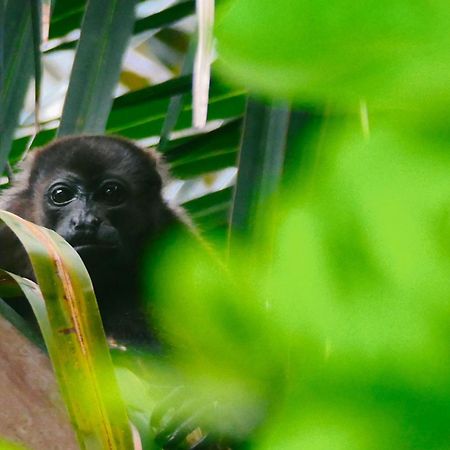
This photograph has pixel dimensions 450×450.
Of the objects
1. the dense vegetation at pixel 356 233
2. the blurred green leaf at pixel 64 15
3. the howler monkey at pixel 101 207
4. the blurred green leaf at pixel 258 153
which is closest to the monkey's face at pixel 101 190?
the howler monkey at pixel 101 207

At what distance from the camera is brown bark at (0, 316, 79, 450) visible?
446 millimetres

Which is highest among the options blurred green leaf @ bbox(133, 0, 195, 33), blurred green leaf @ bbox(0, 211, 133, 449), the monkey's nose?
blurred green leaf @ bbox(133, 0, 195, 33)

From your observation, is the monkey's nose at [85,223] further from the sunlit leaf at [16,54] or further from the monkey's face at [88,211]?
the sunlit leaf at [16,54]

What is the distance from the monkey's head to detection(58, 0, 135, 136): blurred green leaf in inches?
19.4

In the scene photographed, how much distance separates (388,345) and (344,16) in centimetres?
5

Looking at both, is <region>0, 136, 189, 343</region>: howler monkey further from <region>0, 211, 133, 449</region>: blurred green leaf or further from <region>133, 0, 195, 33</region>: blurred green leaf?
<region>0, 211, 133, 449</region>: blurred green leaf

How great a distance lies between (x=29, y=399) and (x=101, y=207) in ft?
4.23

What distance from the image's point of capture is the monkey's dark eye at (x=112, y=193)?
1.82 meters

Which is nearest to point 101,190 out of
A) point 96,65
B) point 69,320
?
point 96,65

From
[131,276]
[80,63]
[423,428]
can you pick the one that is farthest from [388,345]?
[131,276]

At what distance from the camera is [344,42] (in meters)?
0.14

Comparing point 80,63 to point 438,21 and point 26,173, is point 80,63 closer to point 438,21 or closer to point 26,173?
point 26,173

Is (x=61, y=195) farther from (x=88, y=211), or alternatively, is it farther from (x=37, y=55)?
(x=37, y=55)

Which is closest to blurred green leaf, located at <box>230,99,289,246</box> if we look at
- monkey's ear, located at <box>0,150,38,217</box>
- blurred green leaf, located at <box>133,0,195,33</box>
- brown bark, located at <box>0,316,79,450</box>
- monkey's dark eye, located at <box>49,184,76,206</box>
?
brown bark, located at <box>0,316,79,450</box>
